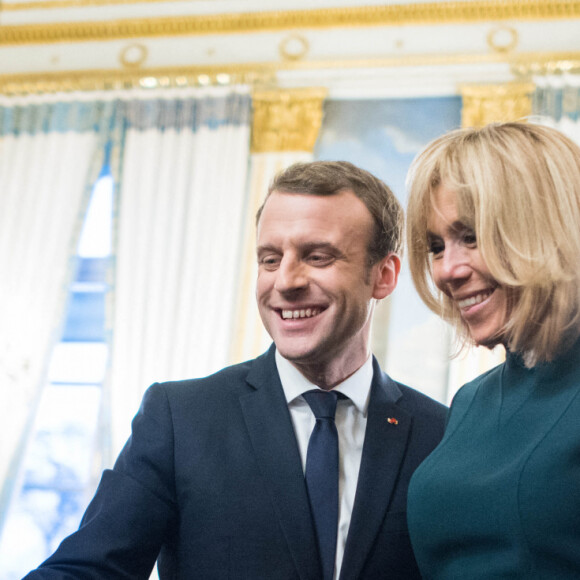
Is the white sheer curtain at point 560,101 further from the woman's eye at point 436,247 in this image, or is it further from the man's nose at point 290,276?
the woman's eye at point 436,247

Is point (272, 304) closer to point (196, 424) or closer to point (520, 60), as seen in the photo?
point (196, 424)

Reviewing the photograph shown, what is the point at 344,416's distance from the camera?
1.81m

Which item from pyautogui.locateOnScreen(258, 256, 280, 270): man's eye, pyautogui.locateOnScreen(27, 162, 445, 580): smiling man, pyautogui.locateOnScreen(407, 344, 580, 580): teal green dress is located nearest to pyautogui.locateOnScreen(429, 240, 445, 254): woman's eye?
pyautogui.locateOnScreen(407, 344, 580, 580): teal green dress

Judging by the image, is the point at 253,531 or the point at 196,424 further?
the point at 196,424

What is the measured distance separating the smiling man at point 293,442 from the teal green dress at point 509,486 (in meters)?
0.23

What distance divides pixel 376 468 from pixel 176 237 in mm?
3413

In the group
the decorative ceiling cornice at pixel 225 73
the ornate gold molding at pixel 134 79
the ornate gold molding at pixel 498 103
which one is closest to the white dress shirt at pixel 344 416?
the ornate gold molding at pixel 498 103

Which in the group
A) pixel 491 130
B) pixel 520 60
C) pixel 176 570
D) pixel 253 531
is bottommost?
pixel 176 570

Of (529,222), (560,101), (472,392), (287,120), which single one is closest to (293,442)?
(472,392)

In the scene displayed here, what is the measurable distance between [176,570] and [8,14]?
5015mm

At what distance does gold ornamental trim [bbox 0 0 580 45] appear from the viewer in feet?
15.5

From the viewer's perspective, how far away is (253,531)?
5.23ft

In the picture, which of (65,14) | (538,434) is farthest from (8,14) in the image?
(538,434)

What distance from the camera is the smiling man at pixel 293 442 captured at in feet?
5.17
